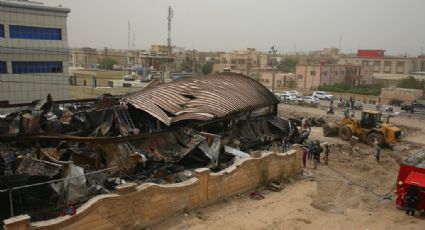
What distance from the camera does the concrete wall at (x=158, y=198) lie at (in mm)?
10088

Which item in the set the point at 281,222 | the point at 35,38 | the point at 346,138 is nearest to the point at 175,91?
the point at 281,222

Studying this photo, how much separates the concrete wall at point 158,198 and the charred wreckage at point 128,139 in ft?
3.76

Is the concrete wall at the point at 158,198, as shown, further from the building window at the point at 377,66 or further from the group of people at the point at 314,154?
the building window at the point at 377,66

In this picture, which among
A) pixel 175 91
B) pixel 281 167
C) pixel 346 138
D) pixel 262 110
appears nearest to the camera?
pixel 281 167

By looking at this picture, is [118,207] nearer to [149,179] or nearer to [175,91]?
[149,179]

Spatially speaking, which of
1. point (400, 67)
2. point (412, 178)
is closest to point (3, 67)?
point (412, 178)

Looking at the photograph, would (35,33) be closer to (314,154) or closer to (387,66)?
(314,154)

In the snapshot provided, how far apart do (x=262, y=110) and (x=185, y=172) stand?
33.0ft

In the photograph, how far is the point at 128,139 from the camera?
1454cm

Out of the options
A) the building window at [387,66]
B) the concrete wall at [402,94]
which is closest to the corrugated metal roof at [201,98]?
the concrete wall at [402,94]

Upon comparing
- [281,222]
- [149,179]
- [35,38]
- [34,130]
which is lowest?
[281,222]

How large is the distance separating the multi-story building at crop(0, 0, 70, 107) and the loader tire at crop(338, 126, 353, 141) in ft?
76.3

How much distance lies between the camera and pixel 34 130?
1516cm

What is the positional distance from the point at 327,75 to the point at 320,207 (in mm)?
60562
